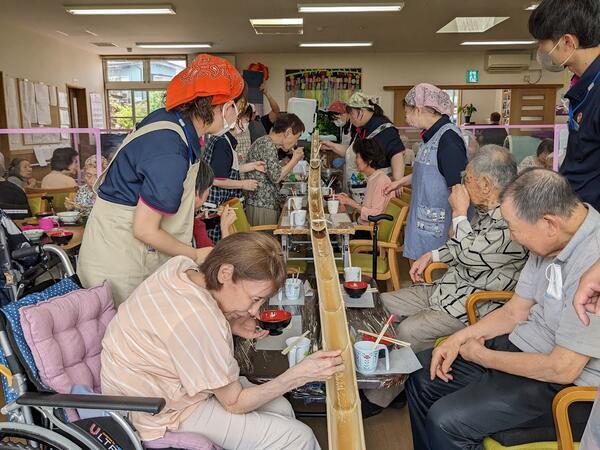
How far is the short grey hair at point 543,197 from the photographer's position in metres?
1.44

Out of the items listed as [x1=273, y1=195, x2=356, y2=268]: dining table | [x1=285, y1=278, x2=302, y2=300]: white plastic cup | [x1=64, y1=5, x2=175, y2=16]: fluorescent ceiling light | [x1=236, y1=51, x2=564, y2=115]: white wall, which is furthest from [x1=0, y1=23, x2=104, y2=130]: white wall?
[x1=285, y1=278, x2=302, y2=300]: white plastic cup

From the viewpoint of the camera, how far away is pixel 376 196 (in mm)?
3697

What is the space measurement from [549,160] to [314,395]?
3499 millimetres

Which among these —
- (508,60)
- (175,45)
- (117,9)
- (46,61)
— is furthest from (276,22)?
(508,60)

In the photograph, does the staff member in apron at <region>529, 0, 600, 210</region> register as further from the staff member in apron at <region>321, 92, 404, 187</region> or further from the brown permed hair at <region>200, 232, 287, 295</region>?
the staff member in apron at <region>321, 92, 404, 187</region>

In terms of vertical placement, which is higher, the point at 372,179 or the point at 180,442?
the point at 372,179

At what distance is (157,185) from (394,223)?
209 centimetres

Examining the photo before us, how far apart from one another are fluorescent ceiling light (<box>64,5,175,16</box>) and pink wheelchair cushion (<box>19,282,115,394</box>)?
19.1 feet

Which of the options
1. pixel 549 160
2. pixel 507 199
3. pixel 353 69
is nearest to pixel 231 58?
pixel 353 69

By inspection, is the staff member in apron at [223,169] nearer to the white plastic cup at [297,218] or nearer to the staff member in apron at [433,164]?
the white plastic cup at [297,218]

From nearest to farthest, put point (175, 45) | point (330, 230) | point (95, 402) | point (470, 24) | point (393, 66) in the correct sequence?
point (95, 402), point (330, 230), point (470, 24), point (175, 45), point (393, 66)

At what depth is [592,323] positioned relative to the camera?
4.41 ft

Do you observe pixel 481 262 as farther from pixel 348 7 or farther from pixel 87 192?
pixel 348 7

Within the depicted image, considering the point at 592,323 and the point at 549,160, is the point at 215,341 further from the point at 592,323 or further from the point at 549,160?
the point at 549,160
